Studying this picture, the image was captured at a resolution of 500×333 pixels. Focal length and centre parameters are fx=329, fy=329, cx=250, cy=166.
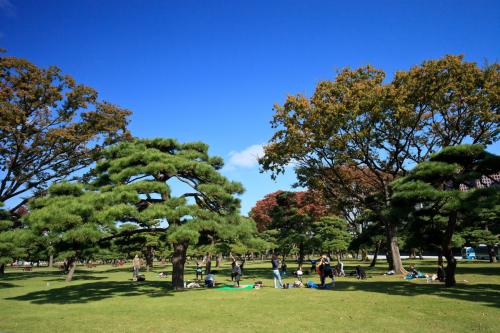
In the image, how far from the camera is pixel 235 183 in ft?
45.3

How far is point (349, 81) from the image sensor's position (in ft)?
63.0

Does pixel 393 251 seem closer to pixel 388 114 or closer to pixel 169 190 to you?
pixel 388 114

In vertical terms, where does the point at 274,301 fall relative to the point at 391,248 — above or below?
below

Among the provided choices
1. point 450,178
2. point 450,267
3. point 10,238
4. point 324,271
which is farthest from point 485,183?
point 10,238

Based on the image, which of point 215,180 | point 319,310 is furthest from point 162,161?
point 319,310

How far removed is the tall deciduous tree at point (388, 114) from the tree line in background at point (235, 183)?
0.23 ft

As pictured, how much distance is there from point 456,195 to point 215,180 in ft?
28.5

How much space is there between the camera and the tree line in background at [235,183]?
424 inches

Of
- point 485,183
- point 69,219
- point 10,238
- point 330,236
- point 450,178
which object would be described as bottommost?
point 10,238

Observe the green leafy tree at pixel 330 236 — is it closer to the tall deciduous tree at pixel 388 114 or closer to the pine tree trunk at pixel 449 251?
the tall deciduous tree at pixel 388 114

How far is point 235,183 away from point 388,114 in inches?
424

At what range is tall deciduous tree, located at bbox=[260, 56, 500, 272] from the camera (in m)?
17.8

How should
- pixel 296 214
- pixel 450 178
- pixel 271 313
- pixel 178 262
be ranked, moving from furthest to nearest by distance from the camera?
pixel 296 214 → pixel 178 262 → pixel 450 178 → pixel 271 313

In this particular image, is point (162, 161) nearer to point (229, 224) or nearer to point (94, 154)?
point (229, 224)
